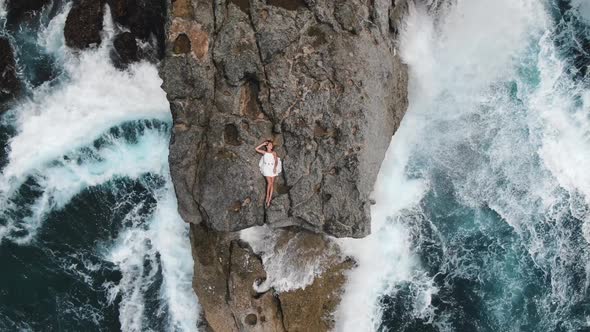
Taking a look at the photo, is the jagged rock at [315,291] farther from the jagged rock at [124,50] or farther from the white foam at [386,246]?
the jagged rock at [124,50]

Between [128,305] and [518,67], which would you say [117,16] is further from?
[518,67]

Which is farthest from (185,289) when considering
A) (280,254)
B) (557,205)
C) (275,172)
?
(557,205)

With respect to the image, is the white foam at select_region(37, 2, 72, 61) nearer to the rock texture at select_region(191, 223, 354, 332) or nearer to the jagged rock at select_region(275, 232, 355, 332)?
the rock texture at select_region(191, 223, 354, 332)

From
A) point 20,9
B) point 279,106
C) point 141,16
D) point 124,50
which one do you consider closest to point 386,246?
point 279,106

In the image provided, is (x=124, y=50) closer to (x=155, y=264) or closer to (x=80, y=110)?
(x=80, y=110)

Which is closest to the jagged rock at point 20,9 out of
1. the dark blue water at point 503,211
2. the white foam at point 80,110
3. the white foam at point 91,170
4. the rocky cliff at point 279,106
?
the white foam at point 80,110

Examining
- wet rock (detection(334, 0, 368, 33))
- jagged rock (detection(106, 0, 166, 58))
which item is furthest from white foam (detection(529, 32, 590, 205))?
jagged rock (detection(106, 0, 166, 58))
